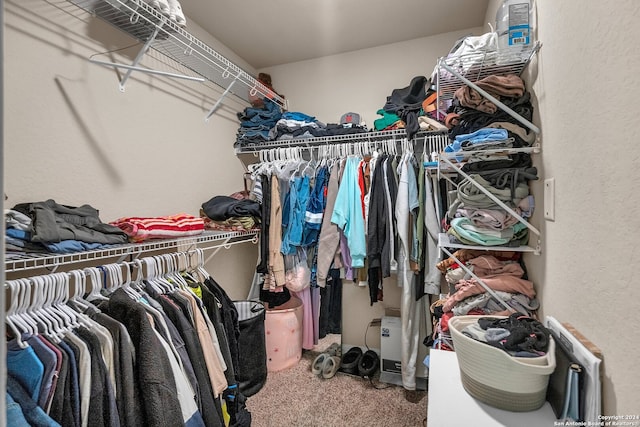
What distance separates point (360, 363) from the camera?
7.28ft

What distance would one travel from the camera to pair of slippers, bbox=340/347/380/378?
214cm

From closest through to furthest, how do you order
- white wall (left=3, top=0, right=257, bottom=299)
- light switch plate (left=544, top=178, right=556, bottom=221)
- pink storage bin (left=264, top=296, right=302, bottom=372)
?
light switch plate (left=544, top=178, right=556, bottom=221) → white wall (left=3, top=0, right=257, bottom=299) → pink storage bin (left=264, top=296, right=302, bottom=372)

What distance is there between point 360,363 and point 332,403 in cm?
43

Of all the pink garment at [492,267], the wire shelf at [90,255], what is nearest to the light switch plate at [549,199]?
the pink garment at [492,267]

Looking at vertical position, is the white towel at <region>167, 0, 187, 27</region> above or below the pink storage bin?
above

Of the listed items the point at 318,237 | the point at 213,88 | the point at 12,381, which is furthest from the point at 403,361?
the point at 213,88

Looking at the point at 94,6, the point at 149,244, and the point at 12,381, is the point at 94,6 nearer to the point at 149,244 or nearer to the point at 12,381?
the point at 149,244

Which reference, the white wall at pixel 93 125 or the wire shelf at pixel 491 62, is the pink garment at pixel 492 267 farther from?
the white wall at pixel 93 125

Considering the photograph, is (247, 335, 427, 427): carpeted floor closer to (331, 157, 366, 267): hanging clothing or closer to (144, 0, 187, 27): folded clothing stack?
(331, 157, 366, 267): hanging clothing

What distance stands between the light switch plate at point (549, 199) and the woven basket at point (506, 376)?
40 centimetres

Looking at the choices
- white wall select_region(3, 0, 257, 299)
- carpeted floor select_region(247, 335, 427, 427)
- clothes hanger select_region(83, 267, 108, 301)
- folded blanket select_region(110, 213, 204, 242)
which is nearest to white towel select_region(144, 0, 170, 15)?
white wall select_region(3, 0, 257, 299)

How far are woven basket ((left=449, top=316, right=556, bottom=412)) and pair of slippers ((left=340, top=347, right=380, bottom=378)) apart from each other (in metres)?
1.51

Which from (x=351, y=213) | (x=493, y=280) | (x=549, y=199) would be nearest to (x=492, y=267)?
(x=493, y=280)

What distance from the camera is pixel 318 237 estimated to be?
2193mm
